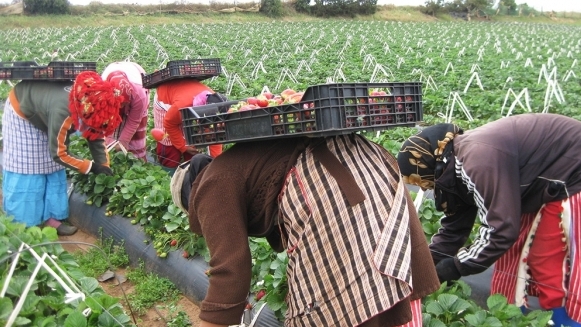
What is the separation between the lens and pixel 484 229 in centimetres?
228

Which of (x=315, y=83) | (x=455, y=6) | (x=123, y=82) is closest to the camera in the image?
(x=123, y=82)

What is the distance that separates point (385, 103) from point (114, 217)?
3469 millimetres

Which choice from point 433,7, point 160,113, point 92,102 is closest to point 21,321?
point 92,102

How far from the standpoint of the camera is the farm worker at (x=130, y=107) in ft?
16.2

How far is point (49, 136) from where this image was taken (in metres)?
4.06

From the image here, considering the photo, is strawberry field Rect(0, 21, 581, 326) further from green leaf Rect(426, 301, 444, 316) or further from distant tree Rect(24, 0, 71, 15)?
distant tree Rect(24, 0, 71, 15)

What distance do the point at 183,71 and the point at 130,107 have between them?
74cm

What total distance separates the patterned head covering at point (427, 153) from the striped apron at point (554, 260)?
51 cm

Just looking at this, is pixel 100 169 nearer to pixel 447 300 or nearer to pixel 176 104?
pixel 176 104

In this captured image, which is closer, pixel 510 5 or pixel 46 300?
pixel 46 300

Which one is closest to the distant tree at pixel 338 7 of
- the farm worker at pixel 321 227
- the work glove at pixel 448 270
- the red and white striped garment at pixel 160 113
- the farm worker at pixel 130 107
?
the farm worker at pixel 130 107

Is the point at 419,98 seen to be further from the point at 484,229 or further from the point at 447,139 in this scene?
the point at 484,229

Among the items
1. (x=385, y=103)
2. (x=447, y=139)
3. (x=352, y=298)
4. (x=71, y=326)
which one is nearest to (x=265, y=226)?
(x=352, y=298)

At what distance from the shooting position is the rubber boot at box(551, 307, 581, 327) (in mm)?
2396
